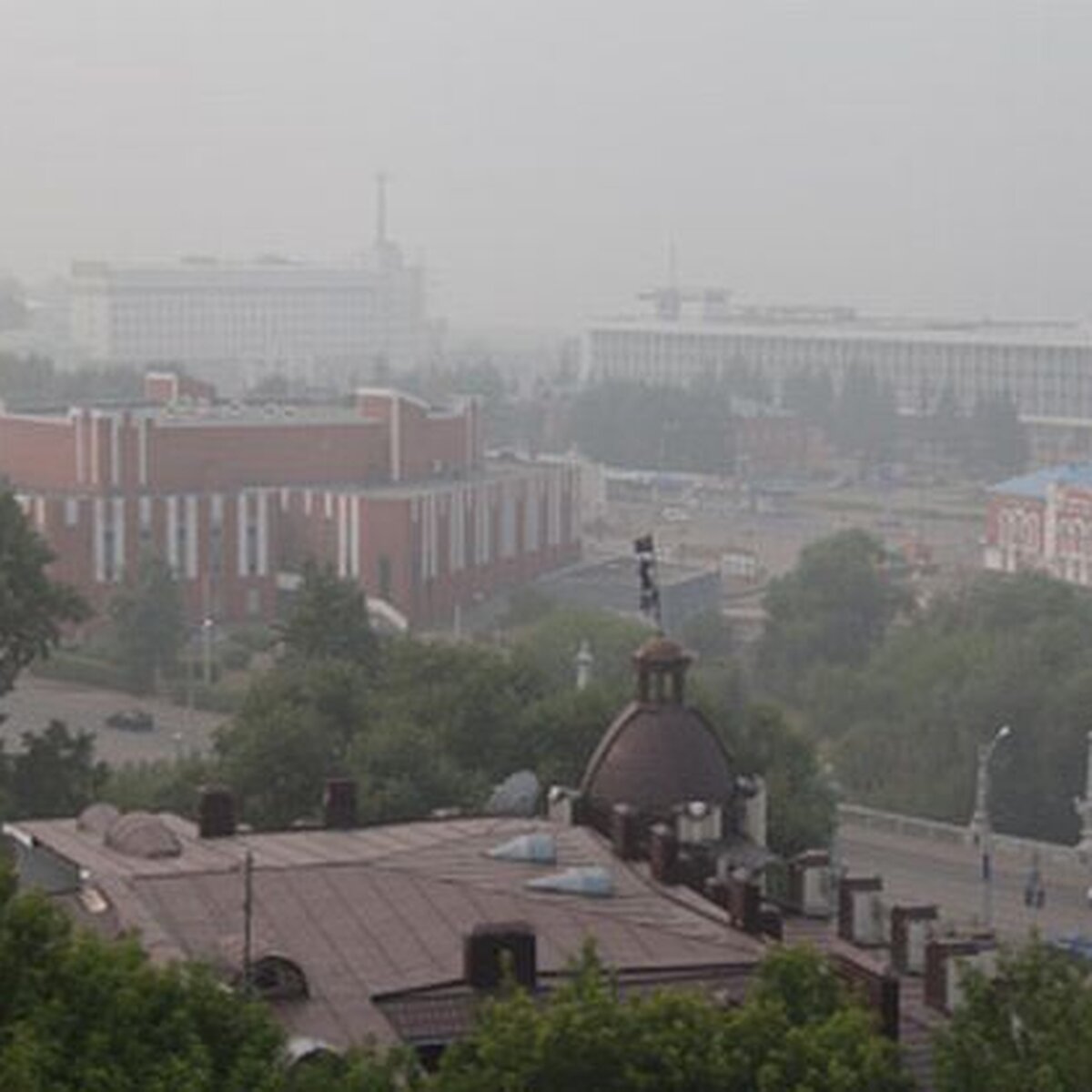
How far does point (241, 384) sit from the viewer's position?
105 meters

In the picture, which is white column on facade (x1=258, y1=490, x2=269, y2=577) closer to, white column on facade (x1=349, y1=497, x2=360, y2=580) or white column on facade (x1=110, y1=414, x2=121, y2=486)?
white column on facade (x1=349, y1=497, x2=360, y2=580)

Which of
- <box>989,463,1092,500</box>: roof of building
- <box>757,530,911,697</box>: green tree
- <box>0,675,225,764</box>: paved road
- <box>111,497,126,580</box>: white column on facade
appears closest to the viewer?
<box>0,675,225,764</box>: paved road

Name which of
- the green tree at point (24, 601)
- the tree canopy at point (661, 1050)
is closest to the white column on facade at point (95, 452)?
the green tree at point (24, 601)

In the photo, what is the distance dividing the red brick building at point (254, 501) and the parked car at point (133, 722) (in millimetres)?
5730

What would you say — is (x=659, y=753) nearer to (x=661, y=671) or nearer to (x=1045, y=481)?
(x=661, y=671)

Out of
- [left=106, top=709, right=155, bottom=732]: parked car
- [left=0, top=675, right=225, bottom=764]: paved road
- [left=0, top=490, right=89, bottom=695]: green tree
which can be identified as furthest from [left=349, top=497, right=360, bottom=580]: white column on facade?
[left=0, top=490, right=89, bottom=695]: green tree

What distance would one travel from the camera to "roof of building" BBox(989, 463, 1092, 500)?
49.0 metres

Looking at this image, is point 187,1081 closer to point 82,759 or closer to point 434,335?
point 82,759

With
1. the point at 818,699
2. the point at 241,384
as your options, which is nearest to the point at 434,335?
the point at 241,384

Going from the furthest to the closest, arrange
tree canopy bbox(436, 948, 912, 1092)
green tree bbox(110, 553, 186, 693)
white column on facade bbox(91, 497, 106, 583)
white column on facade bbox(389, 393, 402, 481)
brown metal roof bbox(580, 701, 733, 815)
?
1. white column on facade bbox(389, 393, 402, 481)
2. white column on facade bbox(91, 497, 106, 583)
3. green tree bbox(110, 553, 186, 693)
4. brown metal roof bbox(580, 701, 733, 815)
5. tree canopy bbox(436, 948, 912, 1092)

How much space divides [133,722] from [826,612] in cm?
919

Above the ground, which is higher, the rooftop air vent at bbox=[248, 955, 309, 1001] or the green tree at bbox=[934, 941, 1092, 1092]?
the green tree at bbox=[934, 941, 1092, 1092]

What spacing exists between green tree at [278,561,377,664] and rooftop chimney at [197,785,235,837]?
12.5m

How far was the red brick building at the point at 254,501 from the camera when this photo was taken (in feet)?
133
